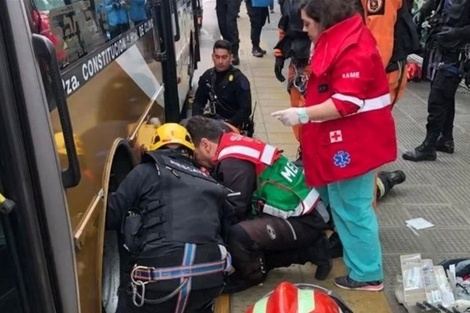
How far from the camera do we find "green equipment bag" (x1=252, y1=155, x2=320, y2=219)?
3457 mm

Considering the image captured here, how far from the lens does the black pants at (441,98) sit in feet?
17.5

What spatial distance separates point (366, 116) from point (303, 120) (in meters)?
0.33

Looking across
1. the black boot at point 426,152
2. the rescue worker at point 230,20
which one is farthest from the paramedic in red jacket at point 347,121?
the rescue worker at point 230,20

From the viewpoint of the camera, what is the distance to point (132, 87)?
3.41 m

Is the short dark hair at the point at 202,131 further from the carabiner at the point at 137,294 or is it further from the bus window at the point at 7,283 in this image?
the bus window at the point at 7,283

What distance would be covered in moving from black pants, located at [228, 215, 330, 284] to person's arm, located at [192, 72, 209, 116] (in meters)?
2.32

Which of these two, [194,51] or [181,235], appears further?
[194,51]

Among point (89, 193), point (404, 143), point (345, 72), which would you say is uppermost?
point (345, 72)

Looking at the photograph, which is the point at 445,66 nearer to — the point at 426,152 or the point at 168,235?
the point at 426,152

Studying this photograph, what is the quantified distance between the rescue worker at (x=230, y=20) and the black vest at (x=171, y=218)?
7.30 meters

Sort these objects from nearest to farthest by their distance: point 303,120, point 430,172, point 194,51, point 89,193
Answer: point 89,193
point 303,120
point 430,172
point 194,51

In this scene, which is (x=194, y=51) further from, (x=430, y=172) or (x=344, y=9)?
(x=344, y=9)

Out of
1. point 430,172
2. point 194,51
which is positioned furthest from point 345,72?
point 194,51

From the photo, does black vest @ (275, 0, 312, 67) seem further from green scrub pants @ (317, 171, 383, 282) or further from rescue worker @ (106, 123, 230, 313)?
rescue worker @ (106, 123, 230, 313)
